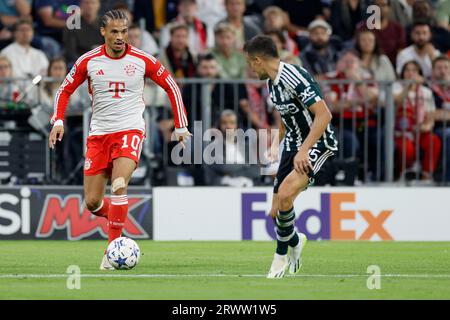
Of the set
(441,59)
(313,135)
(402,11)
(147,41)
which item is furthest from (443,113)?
(313,135)

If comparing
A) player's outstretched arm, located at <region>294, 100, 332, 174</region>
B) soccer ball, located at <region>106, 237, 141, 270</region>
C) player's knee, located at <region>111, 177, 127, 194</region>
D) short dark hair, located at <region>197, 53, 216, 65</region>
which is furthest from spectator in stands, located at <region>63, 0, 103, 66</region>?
player's outstretched arm, located at <region>294, 100, 332, 174</region>

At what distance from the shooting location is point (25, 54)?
18.4 meters

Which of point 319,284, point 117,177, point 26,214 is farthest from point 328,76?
point 319,284

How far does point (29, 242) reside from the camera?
54.3 ft

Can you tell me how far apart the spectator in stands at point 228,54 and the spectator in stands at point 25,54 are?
2677 millimetres

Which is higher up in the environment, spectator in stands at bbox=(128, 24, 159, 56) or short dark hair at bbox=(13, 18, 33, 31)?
short dark hair at bbox=(13, 18, 33, 31)

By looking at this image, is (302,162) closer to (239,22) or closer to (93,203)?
(93,203)

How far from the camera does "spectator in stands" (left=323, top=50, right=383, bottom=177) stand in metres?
17.8

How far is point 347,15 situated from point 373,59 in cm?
120

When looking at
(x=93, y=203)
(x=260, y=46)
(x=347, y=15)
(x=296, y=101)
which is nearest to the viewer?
(x=260, y=46)

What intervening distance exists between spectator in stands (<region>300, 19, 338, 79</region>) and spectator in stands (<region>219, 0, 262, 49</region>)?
0.89 metres

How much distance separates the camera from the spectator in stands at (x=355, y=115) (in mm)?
17781

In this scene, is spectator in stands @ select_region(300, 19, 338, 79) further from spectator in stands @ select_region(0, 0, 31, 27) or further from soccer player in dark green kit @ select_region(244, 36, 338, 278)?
soccer player in dark green kit @ select_region(244, 36, 338, 278)

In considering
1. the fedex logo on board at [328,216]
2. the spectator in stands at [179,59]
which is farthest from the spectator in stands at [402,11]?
the fedex logo on board at [328,216]
